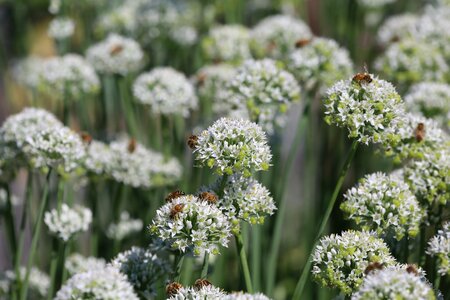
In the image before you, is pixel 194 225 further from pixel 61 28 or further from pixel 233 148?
pixel 61 28

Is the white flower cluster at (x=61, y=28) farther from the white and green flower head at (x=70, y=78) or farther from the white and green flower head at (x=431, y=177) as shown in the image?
the white and green flower head at (x=431, y=177)

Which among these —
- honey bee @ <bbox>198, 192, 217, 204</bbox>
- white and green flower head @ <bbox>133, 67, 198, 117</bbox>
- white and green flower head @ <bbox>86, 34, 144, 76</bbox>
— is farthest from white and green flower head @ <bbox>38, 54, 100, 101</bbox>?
honey bee @ <bbox>198, 192, 217, 204</bbox>

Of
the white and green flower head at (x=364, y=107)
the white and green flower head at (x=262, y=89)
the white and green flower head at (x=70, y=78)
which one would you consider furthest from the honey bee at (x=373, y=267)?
the white and green flower head at (x=70, y=78)

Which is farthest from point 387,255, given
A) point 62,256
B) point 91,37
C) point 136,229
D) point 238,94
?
point 91,37

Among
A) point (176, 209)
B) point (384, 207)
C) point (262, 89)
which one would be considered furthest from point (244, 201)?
point (262, 89)

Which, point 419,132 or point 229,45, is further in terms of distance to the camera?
point 229,45

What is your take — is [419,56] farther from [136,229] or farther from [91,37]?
[91,37]

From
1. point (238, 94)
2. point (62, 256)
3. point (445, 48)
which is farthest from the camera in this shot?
point (445, 48)
